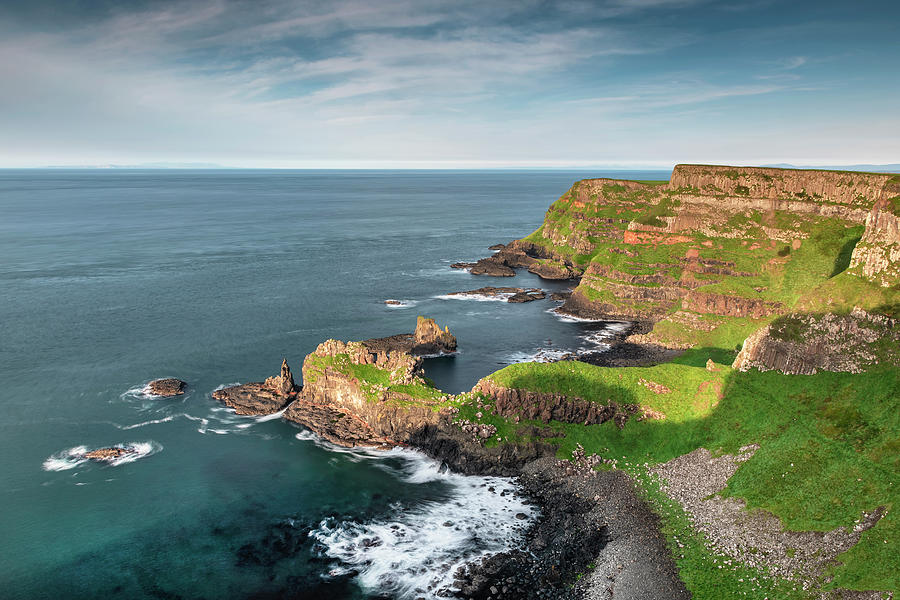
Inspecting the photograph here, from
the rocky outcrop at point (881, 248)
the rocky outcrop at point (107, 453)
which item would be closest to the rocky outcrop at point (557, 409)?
the rocky outcrop at point (881, 248)

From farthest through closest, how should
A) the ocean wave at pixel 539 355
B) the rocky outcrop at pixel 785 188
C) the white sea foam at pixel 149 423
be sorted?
the rocky outcrop at pixel 785 188 → the ocean wave at pixel 539 355 → the white sea foam at pixel 149 423

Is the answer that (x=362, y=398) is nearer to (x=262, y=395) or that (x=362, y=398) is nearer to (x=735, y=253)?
(x=262, y=395)

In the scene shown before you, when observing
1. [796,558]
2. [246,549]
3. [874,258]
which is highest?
[874,258]

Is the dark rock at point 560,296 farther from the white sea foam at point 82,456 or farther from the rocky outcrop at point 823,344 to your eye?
the white sea foam at point 82,456

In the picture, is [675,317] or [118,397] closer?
[118,397]

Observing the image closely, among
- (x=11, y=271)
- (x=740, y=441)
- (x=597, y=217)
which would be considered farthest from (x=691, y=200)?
(x=11, y=271)

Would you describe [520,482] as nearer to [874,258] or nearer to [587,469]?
[587,469]

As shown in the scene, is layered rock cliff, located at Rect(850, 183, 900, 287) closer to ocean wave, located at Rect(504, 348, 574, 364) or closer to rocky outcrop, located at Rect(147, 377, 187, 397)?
ocean wave, located at Rect(504, 348, 574, 364)
